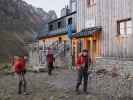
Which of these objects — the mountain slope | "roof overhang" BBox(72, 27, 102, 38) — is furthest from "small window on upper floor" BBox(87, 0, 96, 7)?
the mountain slope

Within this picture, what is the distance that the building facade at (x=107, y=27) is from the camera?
20.7 m

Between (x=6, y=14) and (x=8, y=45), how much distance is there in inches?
600

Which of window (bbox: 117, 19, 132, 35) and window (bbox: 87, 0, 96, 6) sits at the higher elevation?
window (bbox: 87, 0, 96, 6)

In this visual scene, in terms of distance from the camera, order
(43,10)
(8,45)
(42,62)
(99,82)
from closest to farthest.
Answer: (99,82) → (42,62) → (8,45) → (43,10)

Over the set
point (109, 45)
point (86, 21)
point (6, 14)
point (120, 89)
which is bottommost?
point (120, 89)

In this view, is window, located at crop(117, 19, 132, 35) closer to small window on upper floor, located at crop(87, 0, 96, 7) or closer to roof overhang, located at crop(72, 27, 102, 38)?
roof overhang, located at crop(72, 27, 102, 38)

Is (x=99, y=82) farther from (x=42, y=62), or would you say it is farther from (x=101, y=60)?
(x=42, y=62)

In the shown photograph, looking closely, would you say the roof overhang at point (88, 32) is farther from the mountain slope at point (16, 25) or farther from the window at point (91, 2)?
the mountain slope at point (16, 25)

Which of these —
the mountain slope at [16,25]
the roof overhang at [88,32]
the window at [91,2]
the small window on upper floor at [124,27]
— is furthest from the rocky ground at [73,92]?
the mountain slope at [16,25]

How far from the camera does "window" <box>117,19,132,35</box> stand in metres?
20.7

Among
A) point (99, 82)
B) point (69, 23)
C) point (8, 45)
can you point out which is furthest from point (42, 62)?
point (8, 45)

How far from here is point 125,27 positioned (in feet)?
69.2

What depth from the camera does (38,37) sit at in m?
45.4

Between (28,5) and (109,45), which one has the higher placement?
(28,5)
